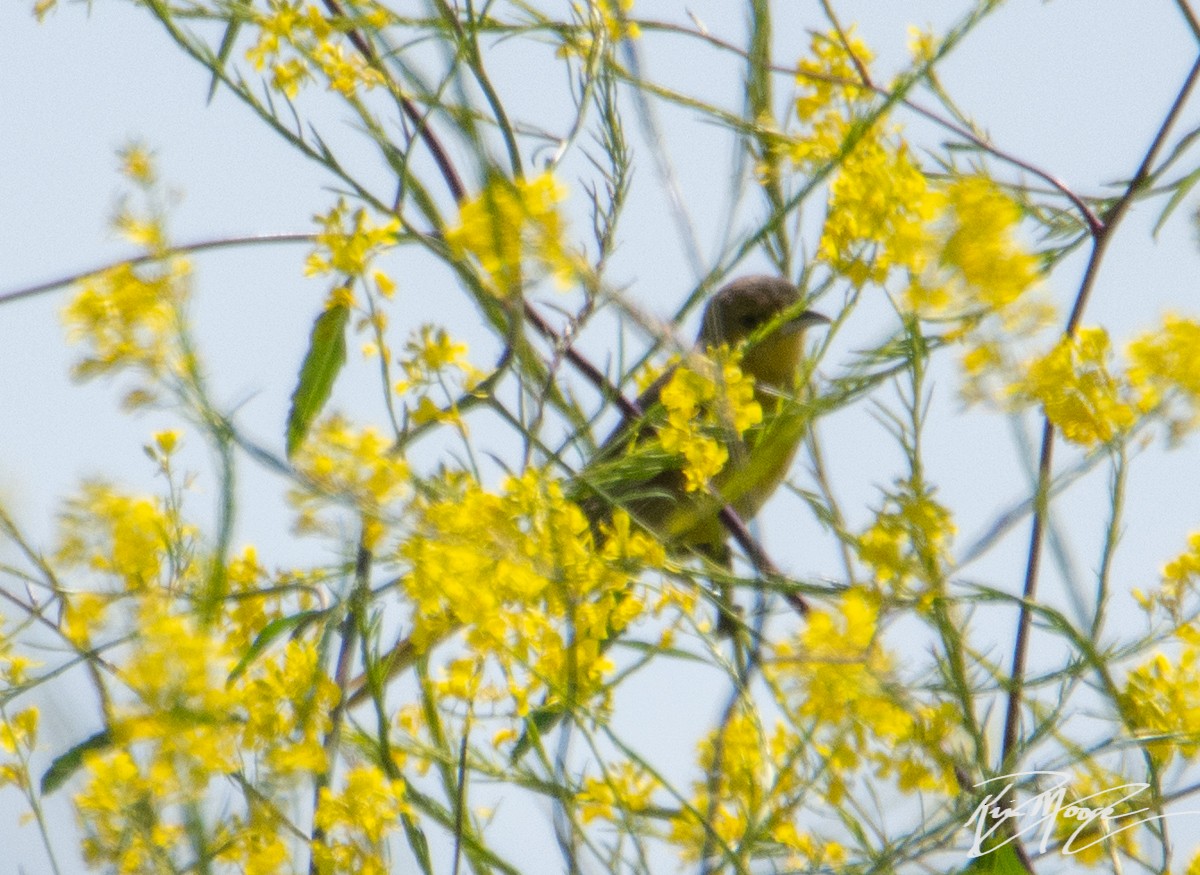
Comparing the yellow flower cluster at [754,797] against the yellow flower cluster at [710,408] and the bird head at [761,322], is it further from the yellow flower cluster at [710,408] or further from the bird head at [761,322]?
A: the bird head at [761,322]

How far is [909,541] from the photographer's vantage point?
158 cm

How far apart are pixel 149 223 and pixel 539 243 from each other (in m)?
0.48

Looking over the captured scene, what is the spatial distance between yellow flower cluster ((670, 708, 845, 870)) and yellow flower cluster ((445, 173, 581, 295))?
57cm

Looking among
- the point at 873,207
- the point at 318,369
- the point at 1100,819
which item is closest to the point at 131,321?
the point at 318,369

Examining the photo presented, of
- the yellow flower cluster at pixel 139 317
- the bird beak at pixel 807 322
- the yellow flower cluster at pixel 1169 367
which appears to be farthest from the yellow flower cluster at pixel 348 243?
the bird beak at pixel 807 322

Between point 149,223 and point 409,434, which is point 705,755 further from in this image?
point 149,223

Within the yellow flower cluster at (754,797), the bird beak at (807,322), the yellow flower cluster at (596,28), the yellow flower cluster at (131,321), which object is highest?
the bird beak at (807,322)

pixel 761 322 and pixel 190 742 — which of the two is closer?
pixel 190 742

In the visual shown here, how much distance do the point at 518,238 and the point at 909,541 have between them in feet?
1.90

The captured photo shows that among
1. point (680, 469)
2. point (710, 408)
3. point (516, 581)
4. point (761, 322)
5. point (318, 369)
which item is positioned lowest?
point (516, 581)

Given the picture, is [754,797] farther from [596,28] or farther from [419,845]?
[596,28]

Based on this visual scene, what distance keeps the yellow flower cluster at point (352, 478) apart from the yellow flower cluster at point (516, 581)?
0.04 metres

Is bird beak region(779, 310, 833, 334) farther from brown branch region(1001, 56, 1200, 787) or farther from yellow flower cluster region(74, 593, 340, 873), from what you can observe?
yellow flower cluster region(74, 593, 340, 873)

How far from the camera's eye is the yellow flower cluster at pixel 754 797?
5.29 ft
